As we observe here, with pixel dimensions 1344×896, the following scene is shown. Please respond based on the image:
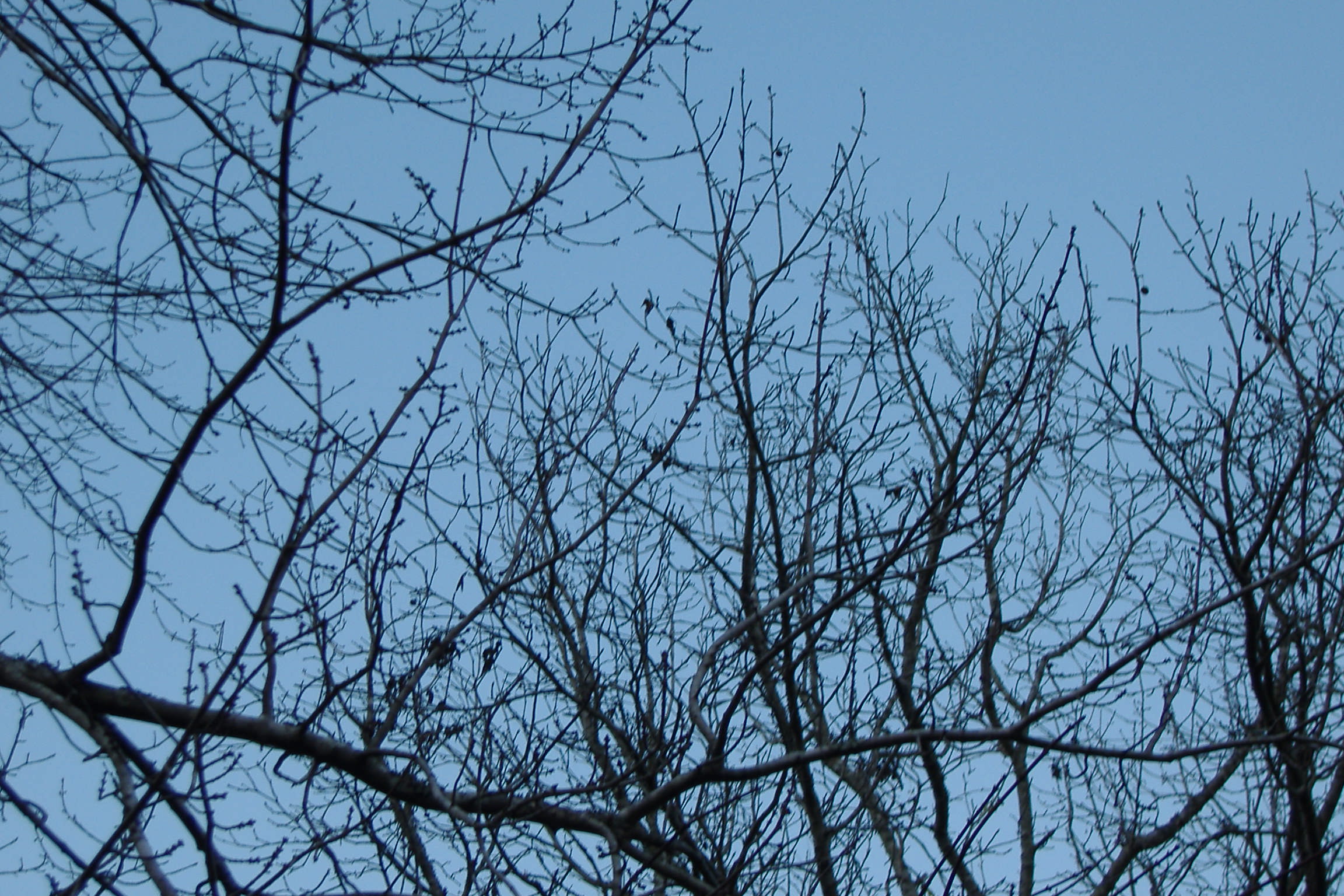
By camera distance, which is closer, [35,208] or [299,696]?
[299,696]

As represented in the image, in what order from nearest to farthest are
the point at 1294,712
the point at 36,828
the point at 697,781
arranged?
the point at 36,828 → the point at 697,781 → the point at 1294,712

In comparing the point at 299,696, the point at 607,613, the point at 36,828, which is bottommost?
the point at 36,828

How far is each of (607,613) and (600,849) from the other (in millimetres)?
2399

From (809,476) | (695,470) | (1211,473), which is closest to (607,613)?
(809,476)

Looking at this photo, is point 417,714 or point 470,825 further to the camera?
point 417,714

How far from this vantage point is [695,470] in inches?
166

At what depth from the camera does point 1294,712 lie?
4.76 metres

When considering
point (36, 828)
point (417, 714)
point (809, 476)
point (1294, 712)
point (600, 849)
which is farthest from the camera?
point (809, 476)

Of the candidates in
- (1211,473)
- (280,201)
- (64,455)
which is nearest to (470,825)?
(280,201)

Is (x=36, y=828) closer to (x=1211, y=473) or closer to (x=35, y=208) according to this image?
(x=35, y=208)

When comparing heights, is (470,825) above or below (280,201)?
below

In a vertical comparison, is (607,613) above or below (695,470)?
above

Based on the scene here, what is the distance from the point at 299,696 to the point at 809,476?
2146mm

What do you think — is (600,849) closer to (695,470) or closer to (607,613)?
(695,470)
